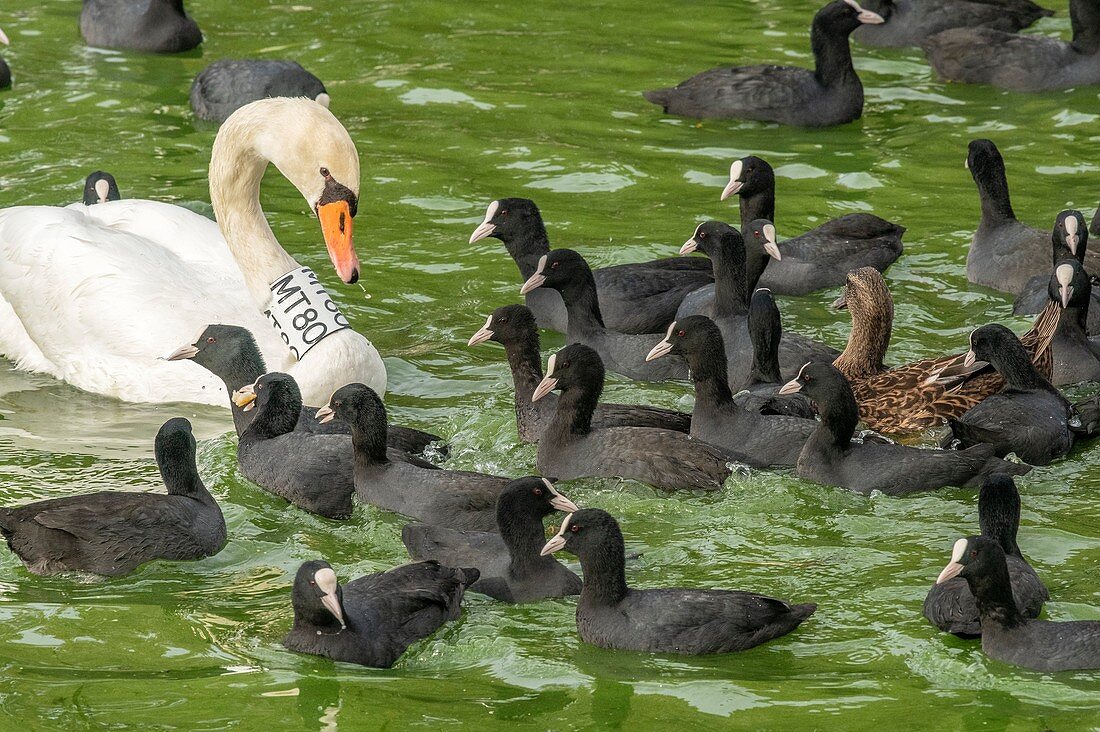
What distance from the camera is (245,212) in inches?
469

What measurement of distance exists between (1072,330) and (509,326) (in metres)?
3.63

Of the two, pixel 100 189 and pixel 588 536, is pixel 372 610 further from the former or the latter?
pixel 100 189

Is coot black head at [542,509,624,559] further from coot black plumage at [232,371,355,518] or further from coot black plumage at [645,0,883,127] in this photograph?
coot black plumage at [645,0,883,127]

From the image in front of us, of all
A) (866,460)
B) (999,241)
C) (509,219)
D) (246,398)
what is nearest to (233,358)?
(246,398)

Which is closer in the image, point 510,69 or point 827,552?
point 827,552

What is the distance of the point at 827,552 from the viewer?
360 inches

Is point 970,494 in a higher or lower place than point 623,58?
lower

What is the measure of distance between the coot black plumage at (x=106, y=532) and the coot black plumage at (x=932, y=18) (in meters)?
11.9

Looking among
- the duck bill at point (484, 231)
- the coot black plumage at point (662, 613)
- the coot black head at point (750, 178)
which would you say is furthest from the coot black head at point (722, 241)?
the coot black plumage at point (662, 613)

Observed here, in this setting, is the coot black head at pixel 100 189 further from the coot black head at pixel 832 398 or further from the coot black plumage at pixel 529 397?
the coot black head at pixel 832 398

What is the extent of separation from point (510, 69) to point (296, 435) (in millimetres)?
9085

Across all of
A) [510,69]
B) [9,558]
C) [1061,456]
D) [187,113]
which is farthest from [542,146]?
[9,558]

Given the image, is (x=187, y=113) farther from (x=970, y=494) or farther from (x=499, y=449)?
(x=970, y=494)

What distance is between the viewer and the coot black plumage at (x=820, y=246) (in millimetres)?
13273
